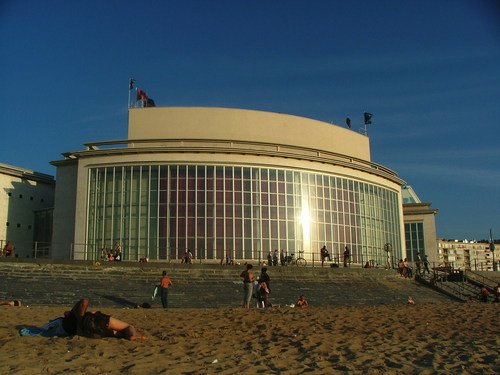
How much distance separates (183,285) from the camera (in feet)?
85.3

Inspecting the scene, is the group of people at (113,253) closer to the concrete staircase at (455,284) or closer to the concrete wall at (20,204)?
the concrete wall at (20,204)

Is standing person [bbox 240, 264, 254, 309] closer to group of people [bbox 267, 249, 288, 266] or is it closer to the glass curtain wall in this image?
group of people [bbox 267, 249, 288, 266]

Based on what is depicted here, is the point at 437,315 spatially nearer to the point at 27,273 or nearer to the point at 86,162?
the point at 27,273

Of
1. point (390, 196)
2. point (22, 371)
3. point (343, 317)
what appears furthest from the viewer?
point (390, 196)

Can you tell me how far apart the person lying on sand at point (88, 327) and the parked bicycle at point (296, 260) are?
85.8ft

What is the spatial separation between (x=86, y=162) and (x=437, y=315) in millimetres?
29206

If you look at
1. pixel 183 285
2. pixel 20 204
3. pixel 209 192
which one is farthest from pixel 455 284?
pixel 20 204

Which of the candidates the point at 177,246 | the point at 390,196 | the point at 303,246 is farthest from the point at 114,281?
the point at 390,196

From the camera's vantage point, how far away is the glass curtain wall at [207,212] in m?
37.7

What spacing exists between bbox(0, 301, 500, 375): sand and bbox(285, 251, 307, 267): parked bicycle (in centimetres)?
2221

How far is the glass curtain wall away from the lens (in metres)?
37.7

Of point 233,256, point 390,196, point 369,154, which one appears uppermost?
point 369,154

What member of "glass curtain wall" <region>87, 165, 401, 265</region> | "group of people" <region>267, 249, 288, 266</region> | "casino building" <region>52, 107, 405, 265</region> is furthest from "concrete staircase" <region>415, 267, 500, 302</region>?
"group of people" <region>267, 249, 288, 266</region>

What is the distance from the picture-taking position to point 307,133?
45.1 metres
